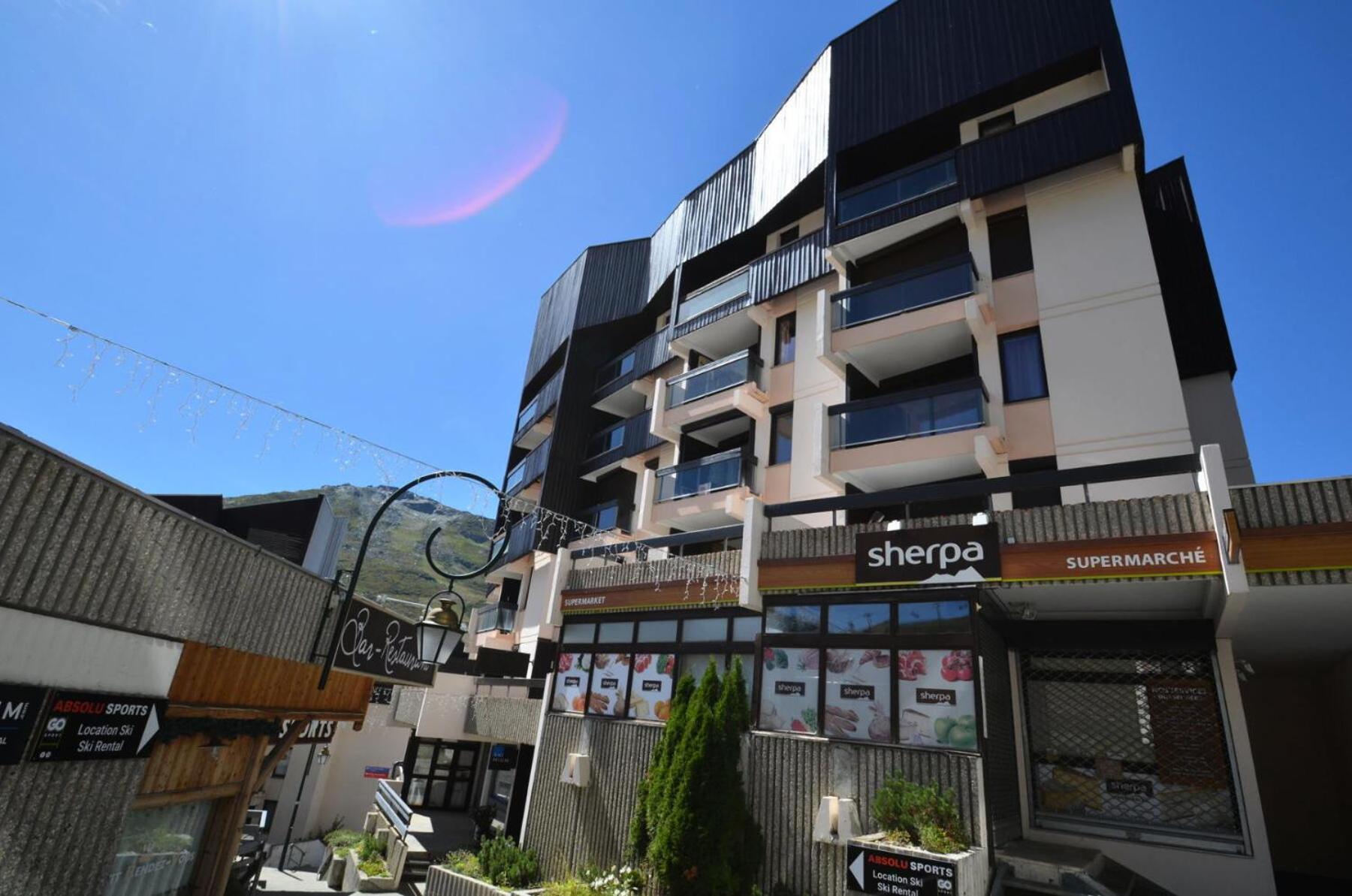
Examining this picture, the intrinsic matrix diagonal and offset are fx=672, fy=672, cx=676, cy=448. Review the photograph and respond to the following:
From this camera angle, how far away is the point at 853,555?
415 inches

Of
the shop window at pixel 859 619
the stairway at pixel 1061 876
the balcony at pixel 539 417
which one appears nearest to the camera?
the stairway at pixel 1061 876

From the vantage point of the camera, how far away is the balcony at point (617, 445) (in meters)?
23.8

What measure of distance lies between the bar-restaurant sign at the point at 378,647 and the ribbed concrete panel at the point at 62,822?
85.8 inches

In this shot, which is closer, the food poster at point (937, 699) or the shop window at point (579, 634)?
the food poster at point (937, 699)

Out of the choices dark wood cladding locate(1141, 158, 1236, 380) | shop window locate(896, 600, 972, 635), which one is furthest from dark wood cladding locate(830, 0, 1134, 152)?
shop window locate(896, 600, 972, 635)

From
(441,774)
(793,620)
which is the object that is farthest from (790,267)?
(441,774)

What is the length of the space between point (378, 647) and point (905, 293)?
12.9 m

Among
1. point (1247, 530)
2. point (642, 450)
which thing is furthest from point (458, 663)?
point (1247, 530)

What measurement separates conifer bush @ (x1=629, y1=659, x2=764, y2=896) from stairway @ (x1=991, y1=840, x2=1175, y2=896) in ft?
10.8

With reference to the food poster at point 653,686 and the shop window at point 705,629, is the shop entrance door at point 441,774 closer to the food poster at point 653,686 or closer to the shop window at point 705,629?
the food poster at point 653,686

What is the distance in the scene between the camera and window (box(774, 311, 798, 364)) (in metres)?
19.7

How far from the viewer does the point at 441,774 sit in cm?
2677

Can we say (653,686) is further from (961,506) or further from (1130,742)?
(1130,742)

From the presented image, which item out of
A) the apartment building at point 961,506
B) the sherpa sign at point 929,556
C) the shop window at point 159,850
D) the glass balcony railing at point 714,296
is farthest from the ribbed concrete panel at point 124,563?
the glass balcony railing at point 714,296
